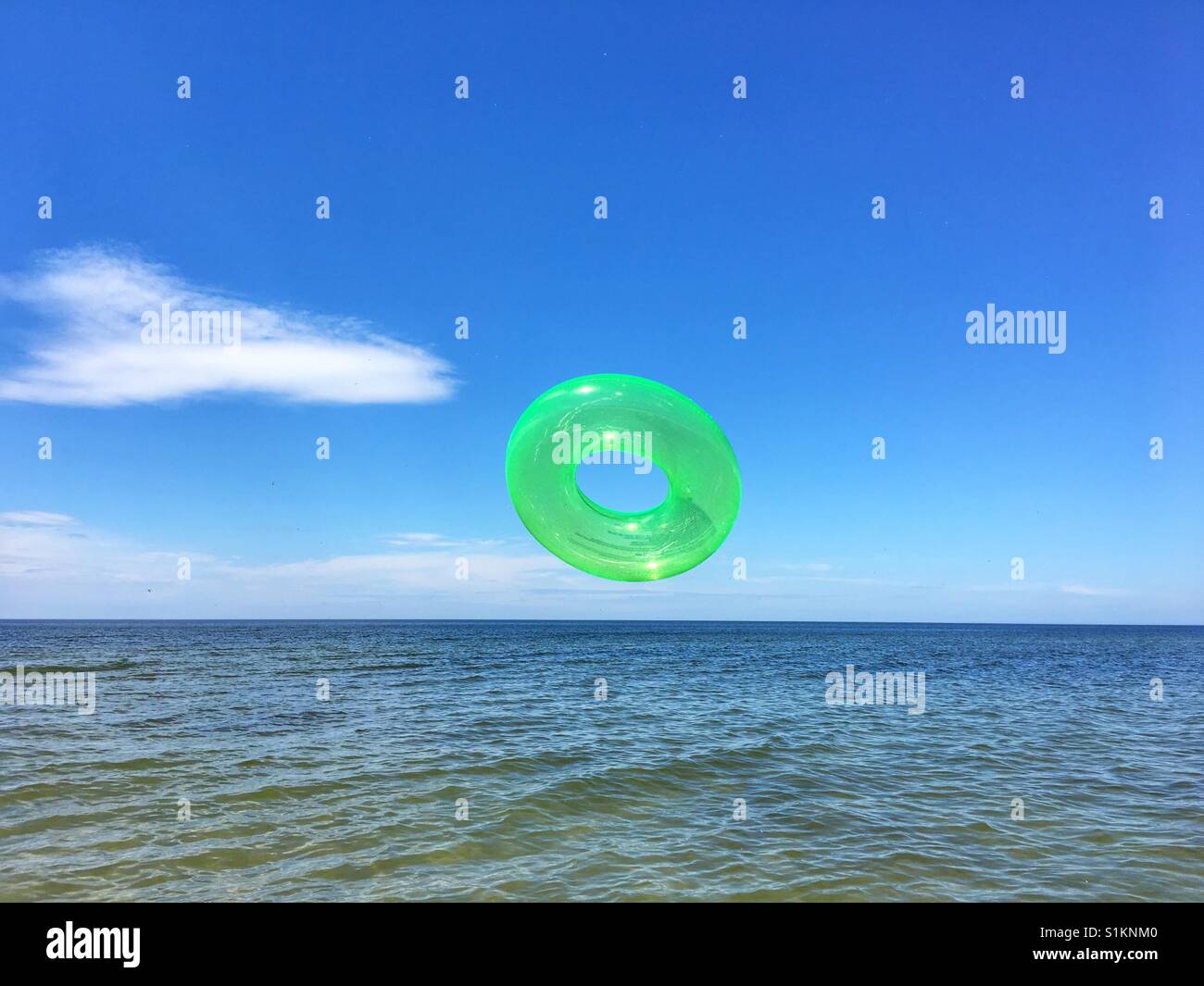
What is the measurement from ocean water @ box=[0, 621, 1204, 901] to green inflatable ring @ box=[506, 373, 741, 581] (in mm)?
2363

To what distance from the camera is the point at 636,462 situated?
6117 millimetres

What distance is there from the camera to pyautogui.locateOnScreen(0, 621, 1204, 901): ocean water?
560 centimetres

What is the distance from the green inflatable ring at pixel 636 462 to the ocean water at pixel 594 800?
93.0 inches

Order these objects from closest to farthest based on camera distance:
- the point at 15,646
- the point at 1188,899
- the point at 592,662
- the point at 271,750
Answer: the point at 1188,899 < the point at 271,750 < the point at 592,662 < the point at 15,646

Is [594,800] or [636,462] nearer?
[636,462]

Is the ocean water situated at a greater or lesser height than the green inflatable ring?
lesser

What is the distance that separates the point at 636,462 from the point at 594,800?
3596 millimetres

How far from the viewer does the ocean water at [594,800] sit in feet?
18.4
